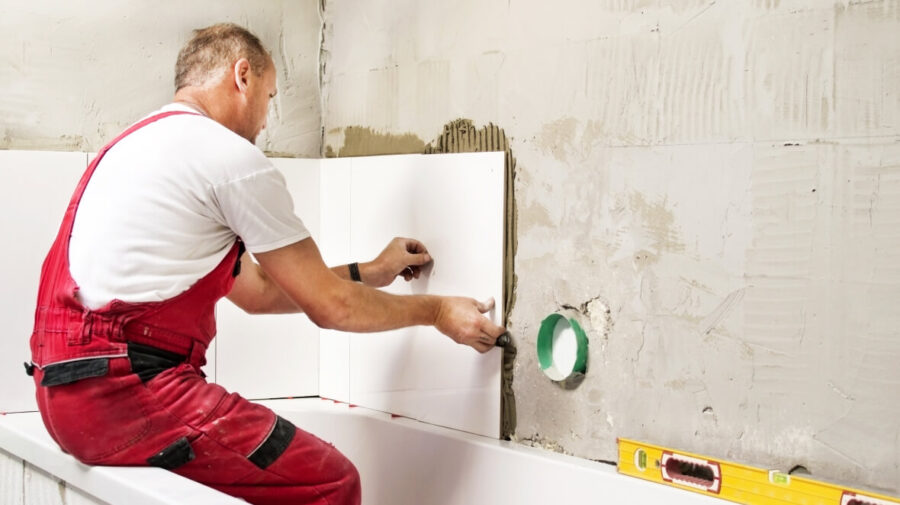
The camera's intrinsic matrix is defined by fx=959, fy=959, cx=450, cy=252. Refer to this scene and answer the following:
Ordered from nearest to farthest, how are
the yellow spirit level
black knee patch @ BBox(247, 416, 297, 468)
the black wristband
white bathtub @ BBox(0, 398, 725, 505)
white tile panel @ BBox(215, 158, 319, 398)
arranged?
the yellow spirit level, white bathtub @ BBox(0, 398, 725, 505), black knee patch @ BBox(247, 416, 297, 468), the black wristband, white tile panel @ BBox(215, 158, 319, 398)

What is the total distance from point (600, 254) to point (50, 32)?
1.48 metres

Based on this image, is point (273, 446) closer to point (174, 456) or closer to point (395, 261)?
point (174, 456)

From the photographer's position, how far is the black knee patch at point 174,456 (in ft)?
5.61

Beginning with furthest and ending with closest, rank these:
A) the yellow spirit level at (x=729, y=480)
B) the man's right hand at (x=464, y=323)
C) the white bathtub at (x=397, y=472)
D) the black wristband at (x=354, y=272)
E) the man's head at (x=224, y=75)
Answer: the black wristband at (x=354, y=272), the man's right hand at (x=464, y=323), the man's head at (x=224, y=75), the white bathtub at (x=397, y=472), the yellow spirit level at (x=729, y=480)

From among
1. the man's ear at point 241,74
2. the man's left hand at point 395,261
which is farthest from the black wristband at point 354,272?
the man's ear at point 241,74

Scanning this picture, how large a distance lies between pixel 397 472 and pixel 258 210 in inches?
35.5

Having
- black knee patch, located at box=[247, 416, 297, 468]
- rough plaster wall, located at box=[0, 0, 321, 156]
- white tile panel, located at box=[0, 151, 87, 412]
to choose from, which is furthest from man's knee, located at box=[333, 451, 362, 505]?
rough plaster wall, located at box=[0, 0, 321, 156]

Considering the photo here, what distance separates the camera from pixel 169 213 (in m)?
1.72

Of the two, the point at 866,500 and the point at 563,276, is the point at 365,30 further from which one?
the point at 866,500

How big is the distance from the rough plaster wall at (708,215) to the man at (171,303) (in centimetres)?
51

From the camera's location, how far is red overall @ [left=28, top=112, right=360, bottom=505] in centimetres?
170

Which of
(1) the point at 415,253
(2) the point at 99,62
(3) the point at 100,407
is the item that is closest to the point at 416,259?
(1) the point at 415,253

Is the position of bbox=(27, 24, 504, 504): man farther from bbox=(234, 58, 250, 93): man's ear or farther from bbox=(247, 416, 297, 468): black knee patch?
bbox=(234, 58, 250, 93): man's ear

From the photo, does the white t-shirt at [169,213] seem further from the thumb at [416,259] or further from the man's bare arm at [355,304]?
the thumb at [416,259]
